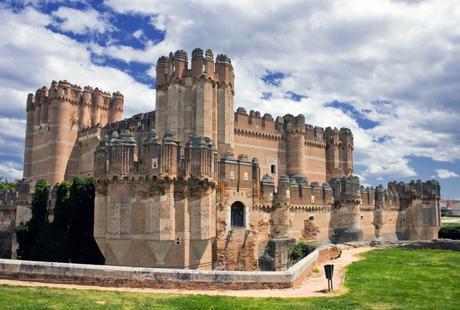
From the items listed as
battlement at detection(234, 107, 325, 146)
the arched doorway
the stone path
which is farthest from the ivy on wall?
the stone path

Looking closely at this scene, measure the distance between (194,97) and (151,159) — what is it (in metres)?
12.8

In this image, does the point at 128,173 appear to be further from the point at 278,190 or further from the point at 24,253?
the point at 24,253

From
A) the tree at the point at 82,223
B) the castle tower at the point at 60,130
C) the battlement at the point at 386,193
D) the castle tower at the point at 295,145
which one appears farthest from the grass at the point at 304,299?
the castle tower at the point at 60,130

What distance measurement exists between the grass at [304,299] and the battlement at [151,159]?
10.7 m

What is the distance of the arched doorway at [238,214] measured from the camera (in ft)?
105

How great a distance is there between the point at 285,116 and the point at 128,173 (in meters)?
30.0

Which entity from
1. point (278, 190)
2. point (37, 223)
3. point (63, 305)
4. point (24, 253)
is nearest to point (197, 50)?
point (278, 190)

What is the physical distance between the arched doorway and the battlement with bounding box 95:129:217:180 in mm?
5229

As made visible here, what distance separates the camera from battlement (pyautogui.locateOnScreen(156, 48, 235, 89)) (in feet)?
124

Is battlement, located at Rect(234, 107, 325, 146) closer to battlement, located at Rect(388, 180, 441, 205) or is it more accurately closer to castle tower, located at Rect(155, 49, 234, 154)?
castle tower, located at Rect(155, 49, 234, 154)

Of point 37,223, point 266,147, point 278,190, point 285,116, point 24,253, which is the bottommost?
point 24,253

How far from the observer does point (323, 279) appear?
21.5 metres

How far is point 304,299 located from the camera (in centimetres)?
1673

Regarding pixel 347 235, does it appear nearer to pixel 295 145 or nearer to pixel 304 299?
pixel 295 145
